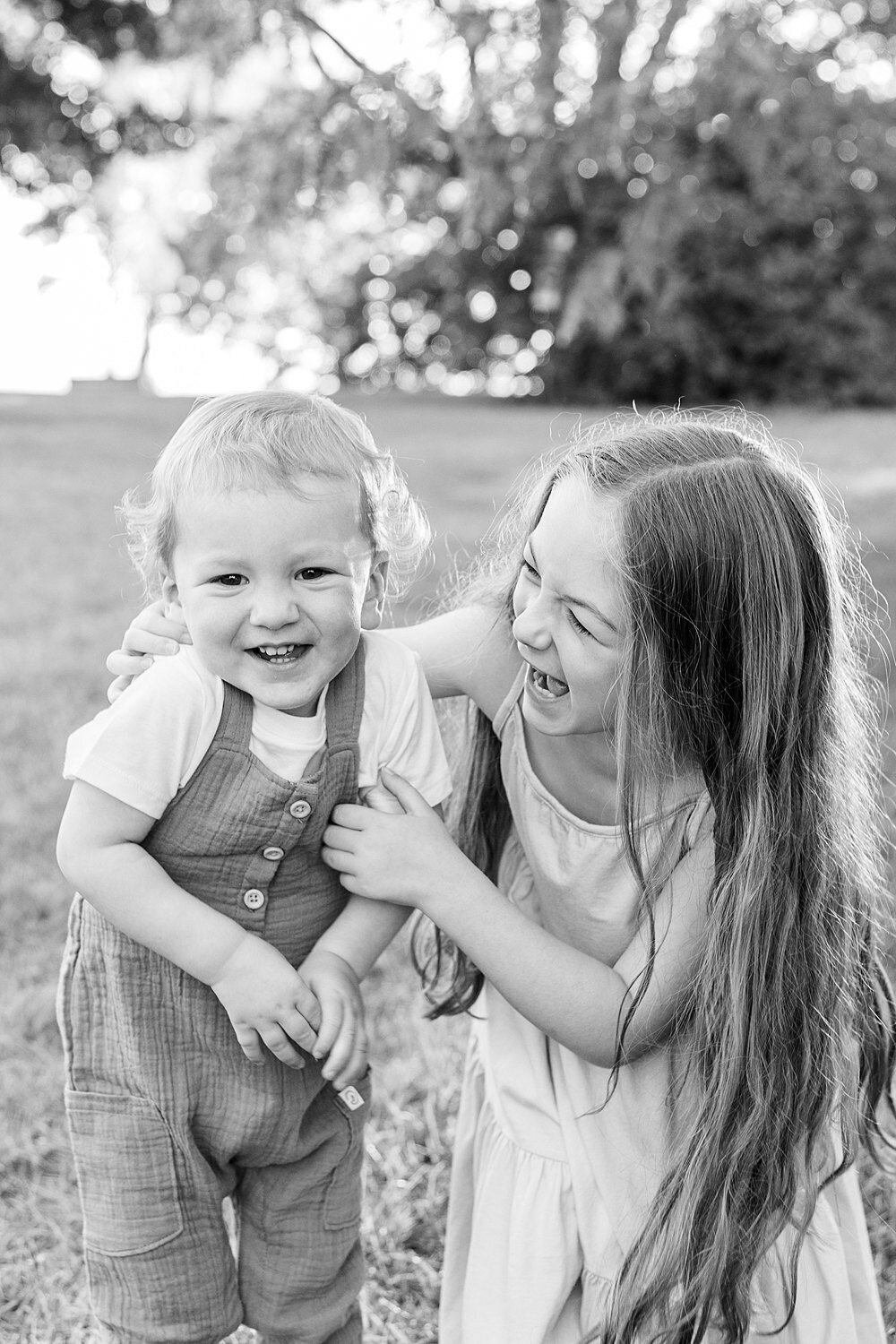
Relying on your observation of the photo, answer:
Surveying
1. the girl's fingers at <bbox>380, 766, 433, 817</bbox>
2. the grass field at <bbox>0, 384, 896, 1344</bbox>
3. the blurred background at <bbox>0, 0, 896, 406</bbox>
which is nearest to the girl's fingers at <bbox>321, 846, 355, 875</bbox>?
the girl's fingers at <bbox>380, 766, 433, 817</bbox>

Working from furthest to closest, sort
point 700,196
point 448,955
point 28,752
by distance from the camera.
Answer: point 700,196, point 28,752, point 448,955

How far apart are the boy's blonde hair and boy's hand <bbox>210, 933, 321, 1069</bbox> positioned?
476mm

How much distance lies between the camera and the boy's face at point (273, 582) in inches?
55.8

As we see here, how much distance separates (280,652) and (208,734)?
125mm

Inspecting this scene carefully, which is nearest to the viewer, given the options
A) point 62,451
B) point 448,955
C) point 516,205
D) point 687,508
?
point 687,508

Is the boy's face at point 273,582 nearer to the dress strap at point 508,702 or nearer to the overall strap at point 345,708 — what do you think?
the overall strap at point 345,708

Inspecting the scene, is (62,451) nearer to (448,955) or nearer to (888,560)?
(888,560)

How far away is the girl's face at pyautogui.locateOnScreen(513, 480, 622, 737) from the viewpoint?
5.06 feet

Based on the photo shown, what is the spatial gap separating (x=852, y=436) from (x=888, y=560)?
5.86m

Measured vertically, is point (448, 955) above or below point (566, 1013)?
below

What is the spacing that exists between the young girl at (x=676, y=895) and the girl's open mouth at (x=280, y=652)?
0.59 feet

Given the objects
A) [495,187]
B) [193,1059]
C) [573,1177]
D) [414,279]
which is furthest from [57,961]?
[414,279]

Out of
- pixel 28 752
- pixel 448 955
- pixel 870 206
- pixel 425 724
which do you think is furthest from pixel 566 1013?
pixel 870 206

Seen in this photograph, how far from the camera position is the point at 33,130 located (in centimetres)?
1944
